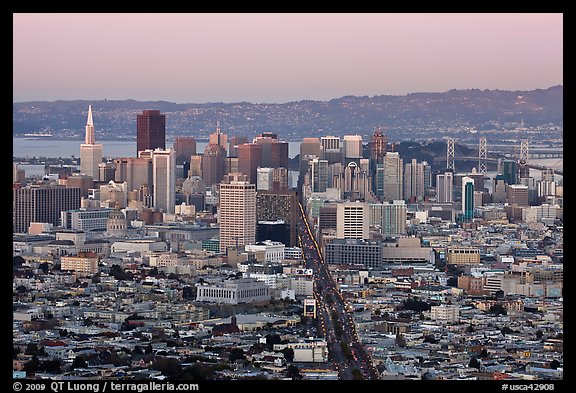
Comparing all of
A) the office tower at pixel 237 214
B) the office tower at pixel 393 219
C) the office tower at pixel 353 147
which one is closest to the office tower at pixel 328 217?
the office tower at pixel 393 219

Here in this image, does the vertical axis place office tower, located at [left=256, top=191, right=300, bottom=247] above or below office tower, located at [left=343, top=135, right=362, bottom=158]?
below

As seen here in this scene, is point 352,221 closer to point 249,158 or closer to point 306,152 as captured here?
point 249,158

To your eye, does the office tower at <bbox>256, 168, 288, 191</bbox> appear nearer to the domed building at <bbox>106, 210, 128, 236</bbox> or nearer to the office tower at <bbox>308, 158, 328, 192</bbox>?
the office tower at <bbox>308, 158, 328, 192</bbox>

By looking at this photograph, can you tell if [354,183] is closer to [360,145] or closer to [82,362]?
[360,145]

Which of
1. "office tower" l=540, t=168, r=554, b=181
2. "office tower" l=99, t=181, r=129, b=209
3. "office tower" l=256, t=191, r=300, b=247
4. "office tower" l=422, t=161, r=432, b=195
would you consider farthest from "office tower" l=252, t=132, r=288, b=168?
"office tower" l=540, t=168, r=554, b=181

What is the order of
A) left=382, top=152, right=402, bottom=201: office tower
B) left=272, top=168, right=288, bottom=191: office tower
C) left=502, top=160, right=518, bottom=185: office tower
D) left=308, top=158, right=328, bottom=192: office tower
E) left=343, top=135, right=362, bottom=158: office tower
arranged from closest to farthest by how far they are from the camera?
left=272, top=168, right=288, bottom=191: office tower < left=308, top=158, right=328, bottom=192: office tower < left=382, top=152, right=402, bottom=201: office tower < left=343, top=135, right=362, bottom=158: office tower < left=502, top=160, right=518, bottom=185: office tower

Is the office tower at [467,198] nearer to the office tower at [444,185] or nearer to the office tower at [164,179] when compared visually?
the office tower at [444,185]

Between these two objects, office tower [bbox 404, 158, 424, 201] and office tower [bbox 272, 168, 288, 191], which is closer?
office tower [bbox 272, 168, 288, 191]
